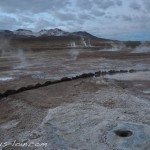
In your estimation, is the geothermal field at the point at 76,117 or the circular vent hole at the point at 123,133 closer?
the geothermal field at the point at 76,117

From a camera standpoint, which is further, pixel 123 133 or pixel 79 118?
pixel 79 118

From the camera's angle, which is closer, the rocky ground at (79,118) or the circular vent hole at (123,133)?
the rocky ground at (79,118)

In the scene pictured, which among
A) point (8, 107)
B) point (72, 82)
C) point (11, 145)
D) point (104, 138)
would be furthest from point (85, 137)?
point (72, 82)

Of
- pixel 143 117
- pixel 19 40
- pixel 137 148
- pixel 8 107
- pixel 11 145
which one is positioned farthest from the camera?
pixel 19 40

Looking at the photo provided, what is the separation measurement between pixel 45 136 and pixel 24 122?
1.32 meters

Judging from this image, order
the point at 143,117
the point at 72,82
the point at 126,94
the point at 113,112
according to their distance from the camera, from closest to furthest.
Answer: the point at 143,117 < the point at 113,112 < the point at 126,94 < the point at 72,82

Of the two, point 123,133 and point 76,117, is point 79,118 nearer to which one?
point 76,117

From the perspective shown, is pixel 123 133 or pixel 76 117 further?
pixel 76 117

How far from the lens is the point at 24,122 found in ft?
26.6

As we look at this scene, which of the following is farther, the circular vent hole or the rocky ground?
the circular vent hole

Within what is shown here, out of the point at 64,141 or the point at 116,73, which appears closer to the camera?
the point at 64,141

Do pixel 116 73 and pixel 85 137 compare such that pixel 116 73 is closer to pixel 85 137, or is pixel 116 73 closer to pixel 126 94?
pixel 126 94

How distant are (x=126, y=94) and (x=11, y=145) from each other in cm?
559

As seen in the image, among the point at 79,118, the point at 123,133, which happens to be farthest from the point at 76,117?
the point at 123,133
